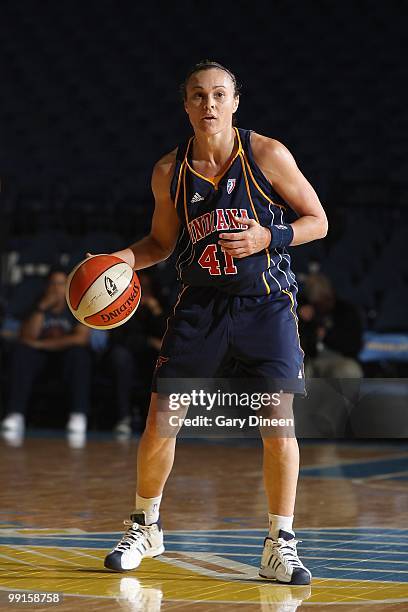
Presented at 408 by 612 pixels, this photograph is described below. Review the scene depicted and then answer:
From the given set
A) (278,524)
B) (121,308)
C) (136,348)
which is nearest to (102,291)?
(121,308)

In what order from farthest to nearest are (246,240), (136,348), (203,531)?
1. (136,348)
2. (203,531)
3. (246,240)

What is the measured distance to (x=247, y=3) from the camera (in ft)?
37.9

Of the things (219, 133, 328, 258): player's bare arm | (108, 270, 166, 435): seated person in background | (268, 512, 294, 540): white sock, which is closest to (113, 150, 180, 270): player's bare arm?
(219, 133, 328, 258): player's bare arm

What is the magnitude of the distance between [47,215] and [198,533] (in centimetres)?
669

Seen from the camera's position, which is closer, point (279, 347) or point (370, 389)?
point (279, 347)

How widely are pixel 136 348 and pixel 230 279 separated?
17.5ft

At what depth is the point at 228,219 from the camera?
11.0 feet

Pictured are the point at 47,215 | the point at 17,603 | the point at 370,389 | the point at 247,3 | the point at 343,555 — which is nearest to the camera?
the point at 17,603

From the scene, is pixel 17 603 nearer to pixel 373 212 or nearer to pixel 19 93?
pixel 373 212

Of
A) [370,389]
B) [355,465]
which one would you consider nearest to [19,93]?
Result: [370,389]

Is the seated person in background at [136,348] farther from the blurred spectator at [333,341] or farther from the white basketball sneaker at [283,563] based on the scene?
the white basketball sneaker at [283,563]

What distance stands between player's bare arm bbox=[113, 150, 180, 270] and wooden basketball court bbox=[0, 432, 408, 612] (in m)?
1.00

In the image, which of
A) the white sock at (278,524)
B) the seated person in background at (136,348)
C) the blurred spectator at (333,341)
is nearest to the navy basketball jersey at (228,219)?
the white sock at (278,524)

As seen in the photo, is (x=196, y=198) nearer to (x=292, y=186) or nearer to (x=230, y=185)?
(x=230, y=185)
